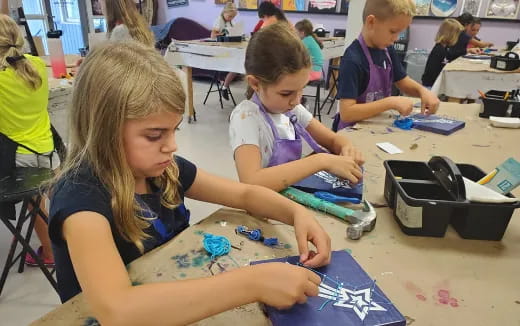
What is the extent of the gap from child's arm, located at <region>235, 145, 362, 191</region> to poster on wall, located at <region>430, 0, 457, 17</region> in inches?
189

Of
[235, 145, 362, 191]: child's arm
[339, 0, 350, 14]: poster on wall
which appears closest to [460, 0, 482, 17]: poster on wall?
[339, 0, 350, 14]: poster on wall

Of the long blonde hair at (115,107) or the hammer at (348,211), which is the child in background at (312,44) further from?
the long blonde hair at (115,107)

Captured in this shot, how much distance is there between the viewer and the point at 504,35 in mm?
4875

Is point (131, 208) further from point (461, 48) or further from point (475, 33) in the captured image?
point (475, 33)

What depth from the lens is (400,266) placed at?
762 mm

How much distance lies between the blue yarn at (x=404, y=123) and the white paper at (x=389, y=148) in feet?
0.72

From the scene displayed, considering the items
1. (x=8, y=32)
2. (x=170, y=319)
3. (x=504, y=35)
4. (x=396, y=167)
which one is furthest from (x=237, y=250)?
(x=504, y=35)

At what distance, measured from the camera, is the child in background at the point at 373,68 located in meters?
1.63

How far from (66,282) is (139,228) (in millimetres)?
195

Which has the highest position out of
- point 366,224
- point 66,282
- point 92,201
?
point 92,201

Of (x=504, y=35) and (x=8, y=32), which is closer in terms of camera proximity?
(x=8, y=32)

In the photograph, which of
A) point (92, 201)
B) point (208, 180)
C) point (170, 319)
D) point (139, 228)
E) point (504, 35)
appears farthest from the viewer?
point (504, 35)

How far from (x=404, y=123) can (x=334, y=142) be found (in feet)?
1.26

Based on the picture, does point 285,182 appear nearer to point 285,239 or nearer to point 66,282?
point 285,239
